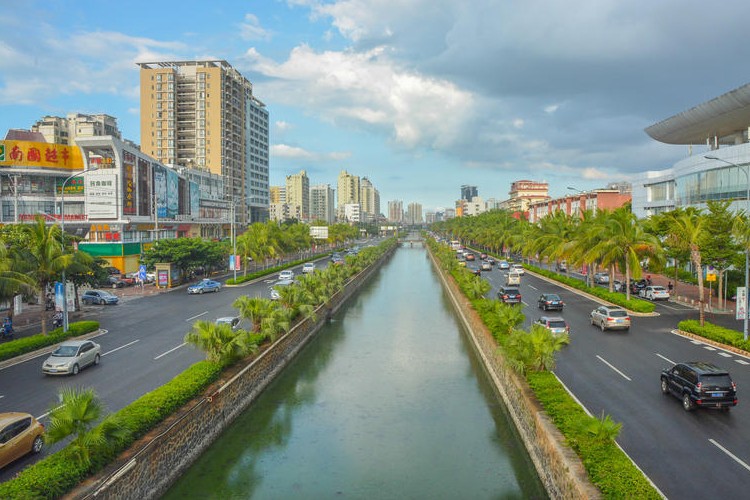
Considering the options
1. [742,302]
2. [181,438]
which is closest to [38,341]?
[181,438]

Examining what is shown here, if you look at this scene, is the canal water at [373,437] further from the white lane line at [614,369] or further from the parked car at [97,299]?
the parked car at [97,299]

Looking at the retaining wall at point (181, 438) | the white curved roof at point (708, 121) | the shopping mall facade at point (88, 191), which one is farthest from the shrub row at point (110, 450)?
the shopping mall facade at point (88, 191)

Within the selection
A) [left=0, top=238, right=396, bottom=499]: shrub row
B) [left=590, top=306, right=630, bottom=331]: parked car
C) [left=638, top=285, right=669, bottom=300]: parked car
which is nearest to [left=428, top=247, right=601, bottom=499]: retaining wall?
[left=590, top=306, right=630, bottom=331]: parked car

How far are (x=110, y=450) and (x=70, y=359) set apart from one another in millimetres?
13630

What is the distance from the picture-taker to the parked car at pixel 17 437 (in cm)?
1594

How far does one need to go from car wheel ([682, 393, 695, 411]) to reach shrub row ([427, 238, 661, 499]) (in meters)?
4.67

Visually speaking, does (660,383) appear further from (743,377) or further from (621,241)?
(621,241)

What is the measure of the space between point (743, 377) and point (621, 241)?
71.5 feet

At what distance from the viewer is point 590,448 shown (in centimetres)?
1489

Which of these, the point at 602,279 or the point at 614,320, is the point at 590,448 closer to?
the point at 614,320

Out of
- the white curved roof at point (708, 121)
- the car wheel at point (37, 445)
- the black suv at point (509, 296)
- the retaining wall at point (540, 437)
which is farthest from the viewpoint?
the white curved roof at point (708, 121)

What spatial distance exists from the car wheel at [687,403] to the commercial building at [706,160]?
104 feet

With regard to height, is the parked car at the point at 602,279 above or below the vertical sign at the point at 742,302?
below

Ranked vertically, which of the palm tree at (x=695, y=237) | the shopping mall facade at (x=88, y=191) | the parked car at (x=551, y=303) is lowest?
the parked car at (x=551, y=303)
